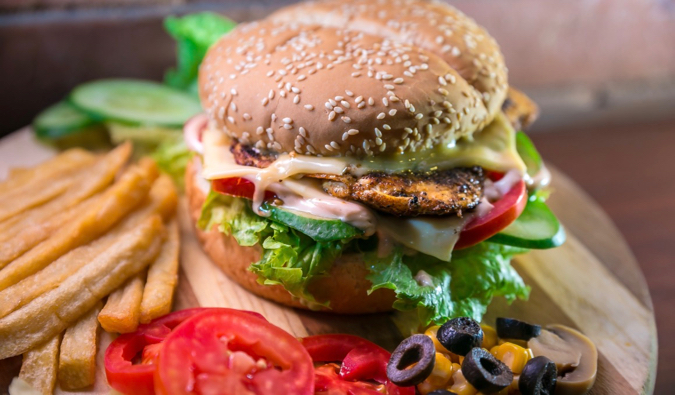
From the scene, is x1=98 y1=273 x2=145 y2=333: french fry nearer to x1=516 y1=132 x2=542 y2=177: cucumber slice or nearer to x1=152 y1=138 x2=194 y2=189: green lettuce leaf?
x1=152 y1=138 x2=194 y2=189: green lettuce leaf

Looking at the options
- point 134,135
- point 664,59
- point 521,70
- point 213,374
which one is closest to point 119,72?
point 134,135

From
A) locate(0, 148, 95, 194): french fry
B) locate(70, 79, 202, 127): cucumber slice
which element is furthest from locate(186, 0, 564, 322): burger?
locate(70, 79, 202, 127): cucumber slice

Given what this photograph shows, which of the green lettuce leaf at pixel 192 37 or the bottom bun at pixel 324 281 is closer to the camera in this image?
the bottom bun at pixel 324 281

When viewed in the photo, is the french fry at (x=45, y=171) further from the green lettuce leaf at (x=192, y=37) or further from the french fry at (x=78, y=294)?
the green lettuce leaf at (x=192, y=37)

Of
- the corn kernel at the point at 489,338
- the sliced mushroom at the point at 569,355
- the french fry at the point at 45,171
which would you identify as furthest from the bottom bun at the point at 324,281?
the french fry at the point at 45,171

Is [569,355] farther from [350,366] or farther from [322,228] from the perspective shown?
[322,228]

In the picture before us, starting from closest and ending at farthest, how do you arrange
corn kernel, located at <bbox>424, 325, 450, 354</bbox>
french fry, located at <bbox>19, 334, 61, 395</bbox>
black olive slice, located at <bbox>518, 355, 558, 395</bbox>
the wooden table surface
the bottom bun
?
black olive slice, located at <bbox>518, 355, 558, 395</bbox>, french fry, located at <bbox>19, 334, 61, 395</bbox>, corn kernel, located at <bbox>424, 325, 450, 354</bbox>, the bottom bun, the wooden table surface

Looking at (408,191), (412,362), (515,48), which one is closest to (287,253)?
(408,191)
